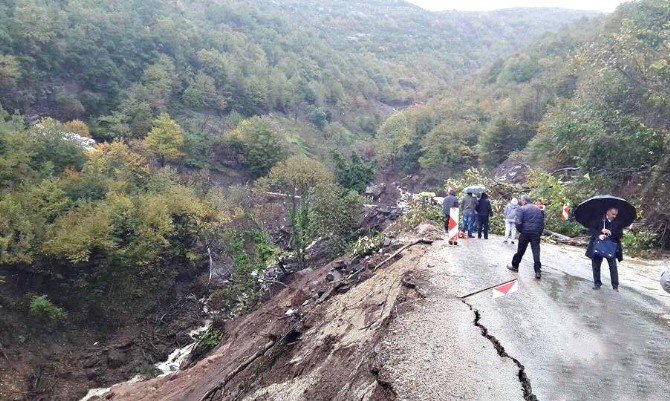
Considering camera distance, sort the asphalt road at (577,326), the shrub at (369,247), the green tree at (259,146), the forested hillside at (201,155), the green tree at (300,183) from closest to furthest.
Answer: the asphalt road at (577,326) < the shrub at (369,247) < the forested hillside at (201,155) < the green tree at (300,183) < the green tree at (259,146)

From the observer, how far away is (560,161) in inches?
863

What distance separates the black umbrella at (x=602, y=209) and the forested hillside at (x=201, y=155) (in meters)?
7.31

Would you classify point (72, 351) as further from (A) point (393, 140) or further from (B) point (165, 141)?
(A) point (393, 140)

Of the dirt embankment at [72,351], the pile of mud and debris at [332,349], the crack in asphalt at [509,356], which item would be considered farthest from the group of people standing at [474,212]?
the dirt embankment at [72,351]

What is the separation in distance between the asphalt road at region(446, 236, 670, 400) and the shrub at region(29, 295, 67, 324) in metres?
19.5

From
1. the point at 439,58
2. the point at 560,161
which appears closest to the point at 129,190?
the point at 560,161

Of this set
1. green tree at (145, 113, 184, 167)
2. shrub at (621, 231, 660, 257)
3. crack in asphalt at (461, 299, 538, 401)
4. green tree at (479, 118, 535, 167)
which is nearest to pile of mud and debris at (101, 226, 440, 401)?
crack in asphalt at (461, 299, 538, 401)

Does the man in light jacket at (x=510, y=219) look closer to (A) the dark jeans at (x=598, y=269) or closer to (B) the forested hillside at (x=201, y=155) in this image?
(B) the forested hillside at (x=201, y=155)

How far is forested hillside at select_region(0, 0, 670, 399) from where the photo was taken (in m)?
18.3

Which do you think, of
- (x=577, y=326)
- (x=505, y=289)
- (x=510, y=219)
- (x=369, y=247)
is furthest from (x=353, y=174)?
(x=577, y=326)

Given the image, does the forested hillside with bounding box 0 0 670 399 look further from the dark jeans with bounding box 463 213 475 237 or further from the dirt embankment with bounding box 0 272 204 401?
the dark jeans with bounding box 463 213 475 237

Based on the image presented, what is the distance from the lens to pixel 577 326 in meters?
7.19

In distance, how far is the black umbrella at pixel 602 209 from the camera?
26.8ft

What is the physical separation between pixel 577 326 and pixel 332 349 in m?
3.67
